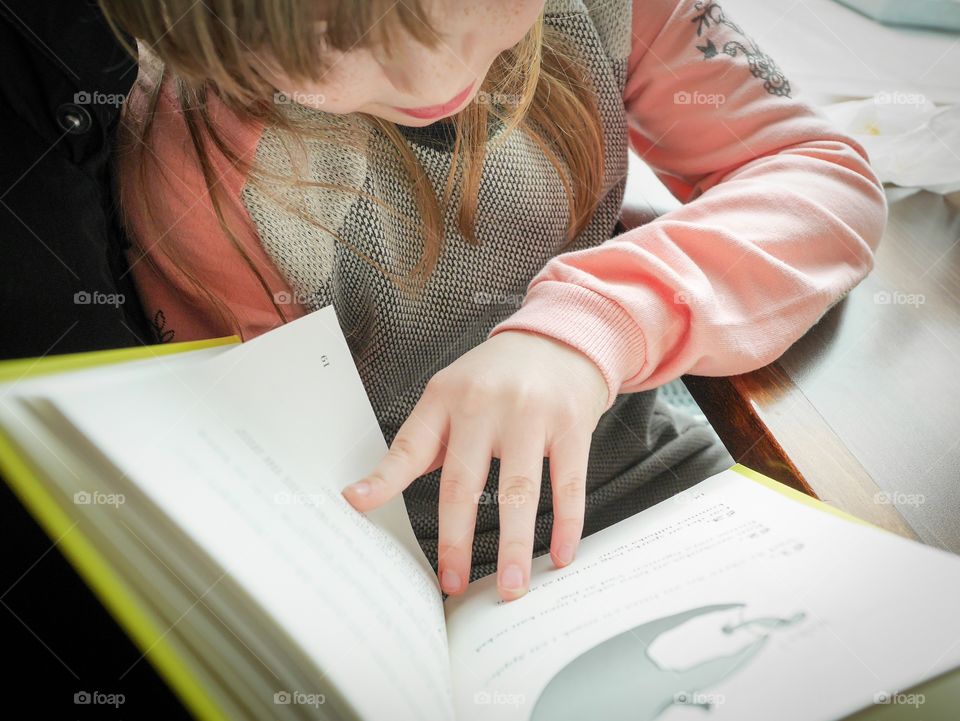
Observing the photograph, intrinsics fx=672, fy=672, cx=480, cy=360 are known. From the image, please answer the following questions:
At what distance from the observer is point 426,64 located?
414 millimetres

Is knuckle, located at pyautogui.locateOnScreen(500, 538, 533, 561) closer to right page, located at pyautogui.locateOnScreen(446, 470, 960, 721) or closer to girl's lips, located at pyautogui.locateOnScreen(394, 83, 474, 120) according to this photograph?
right page, located at pyautogui.locateOnScreen(446, 470, 960, 721)

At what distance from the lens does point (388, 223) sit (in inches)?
22.5

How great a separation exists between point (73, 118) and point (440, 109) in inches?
9.1

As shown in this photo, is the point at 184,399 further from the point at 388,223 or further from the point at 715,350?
the point at 715,350

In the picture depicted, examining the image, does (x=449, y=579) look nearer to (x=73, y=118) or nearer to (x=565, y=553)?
(x=565, y=553)

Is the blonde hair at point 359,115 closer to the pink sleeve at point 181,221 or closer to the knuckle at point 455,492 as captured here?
the pink sleeve at point 181,221

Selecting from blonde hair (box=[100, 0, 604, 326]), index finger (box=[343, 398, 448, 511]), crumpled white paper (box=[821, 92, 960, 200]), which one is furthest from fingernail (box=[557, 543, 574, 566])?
crumpled white paper (box=[821, 92, 960, 200])

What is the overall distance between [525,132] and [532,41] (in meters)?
0.10

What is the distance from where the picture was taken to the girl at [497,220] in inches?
16.8

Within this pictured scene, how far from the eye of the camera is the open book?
0.91ft

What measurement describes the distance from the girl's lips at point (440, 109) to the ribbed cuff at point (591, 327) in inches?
6.5

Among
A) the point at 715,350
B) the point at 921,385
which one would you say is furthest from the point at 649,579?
the point at 921,385

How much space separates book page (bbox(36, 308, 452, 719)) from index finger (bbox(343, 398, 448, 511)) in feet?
0.04

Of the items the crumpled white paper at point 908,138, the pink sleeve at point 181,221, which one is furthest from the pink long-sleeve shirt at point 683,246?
the crumpled white paper at point 908,138
